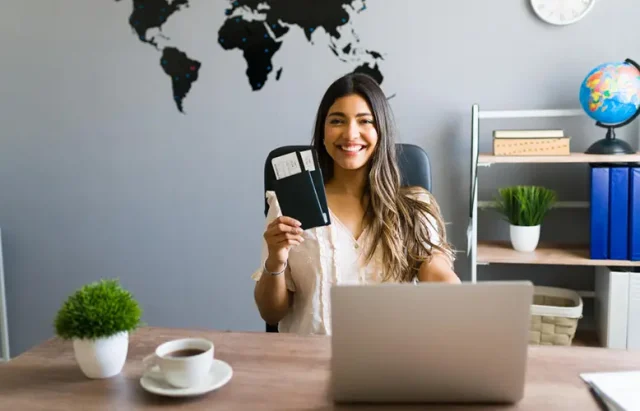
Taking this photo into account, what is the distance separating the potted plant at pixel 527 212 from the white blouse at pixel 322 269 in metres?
0.89

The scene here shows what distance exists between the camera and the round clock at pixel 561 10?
219cm

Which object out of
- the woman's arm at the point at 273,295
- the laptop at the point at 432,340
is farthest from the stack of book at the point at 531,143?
the laptop at the point at 432,340

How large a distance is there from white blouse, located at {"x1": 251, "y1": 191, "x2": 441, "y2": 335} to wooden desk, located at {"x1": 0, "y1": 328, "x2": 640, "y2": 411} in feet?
1.01

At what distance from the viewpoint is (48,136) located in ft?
8.97

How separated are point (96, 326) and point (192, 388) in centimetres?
19

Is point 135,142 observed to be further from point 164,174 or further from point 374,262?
point 374,262

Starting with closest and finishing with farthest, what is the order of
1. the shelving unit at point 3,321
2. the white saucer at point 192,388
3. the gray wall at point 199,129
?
the white saucer at point 192,388
the gray wall at point 199,129
the shelving unit at point 3,321

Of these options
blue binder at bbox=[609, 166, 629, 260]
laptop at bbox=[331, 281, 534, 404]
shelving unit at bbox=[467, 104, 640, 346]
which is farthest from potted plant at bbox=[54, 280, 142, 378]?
blue binder at bbox=[609, 166, 629, 260]

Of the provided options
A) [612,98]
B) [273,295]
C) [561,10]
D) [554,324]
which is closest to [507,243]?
[554,324]

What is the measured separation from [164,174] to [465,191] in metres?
1.31

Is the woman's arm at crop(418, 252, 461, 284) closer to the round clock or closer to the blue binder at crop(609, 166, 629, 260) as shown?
the blue binder at crop(609, 166, 629, 260)

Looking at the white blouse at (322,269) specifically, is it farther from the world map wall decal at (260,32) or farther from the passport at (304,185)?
Result: the world map wall decal at (260,32)

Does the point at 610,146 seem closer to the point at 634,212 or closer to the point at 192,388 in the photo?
the point at 634,212

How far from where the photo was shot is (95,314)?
36.6 inches
